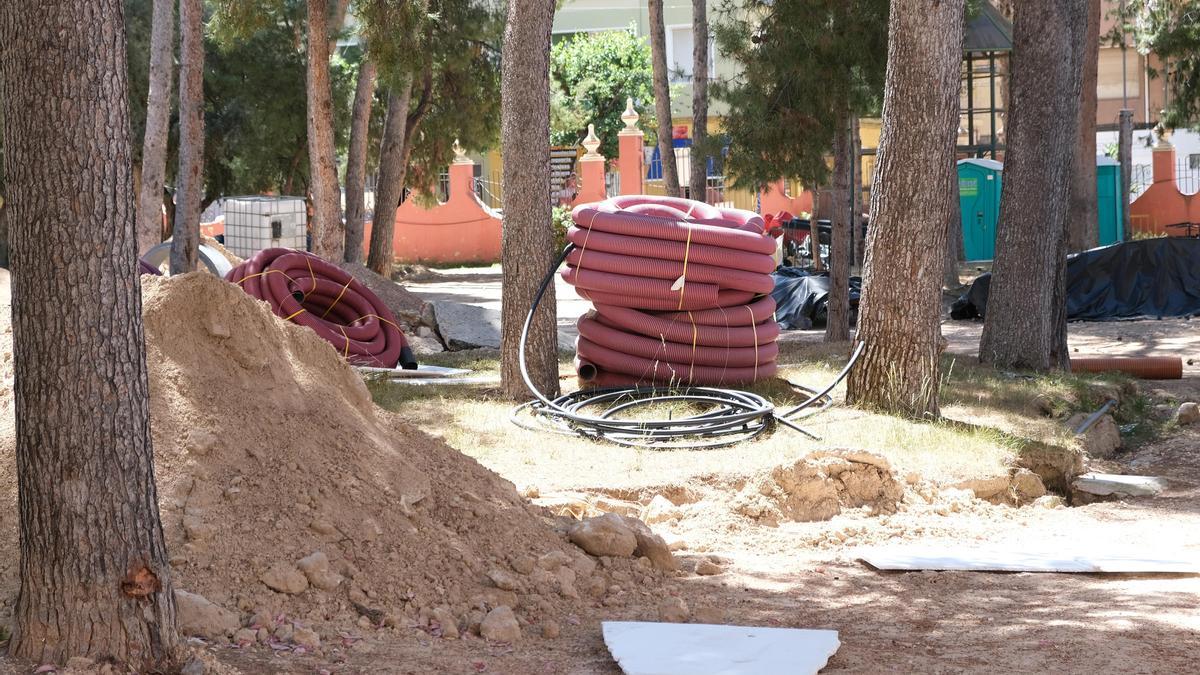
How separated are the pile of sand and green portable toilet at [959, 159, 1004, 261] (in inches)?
883

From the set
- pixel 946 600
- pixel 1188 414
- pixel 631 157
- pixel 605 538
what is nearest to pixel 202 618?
pixel 605 538

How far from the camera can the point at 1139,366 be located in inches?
486

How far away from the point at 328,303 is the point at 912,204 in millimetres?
6379

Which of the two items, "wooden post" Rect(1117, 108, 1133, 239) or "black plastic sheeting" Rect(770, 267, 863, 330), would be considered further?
"wooden post" Rect(1117, 108, 1133, 239)

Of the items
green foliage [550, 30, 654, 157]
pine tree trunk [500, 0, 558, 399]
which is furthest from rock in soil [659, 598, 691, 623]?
green foliage [550, 30, 654, 157]

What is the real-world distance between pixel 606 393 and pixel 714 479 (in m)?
2.24

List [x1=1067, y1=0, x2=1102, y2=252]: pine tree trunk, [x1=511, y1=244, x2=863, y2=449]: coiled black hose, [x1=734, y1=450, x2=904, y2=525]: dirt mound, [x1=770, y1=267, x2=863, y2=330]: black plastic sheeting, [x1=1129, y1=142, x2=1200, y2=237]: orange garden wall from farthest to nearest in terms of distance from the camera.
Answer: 1. [x1=1129, y1=142, x2=1200, y2=237]: orange garden wall
2. [x1=1067, y1=0, x2=1102, y2=252]: pine tree trunk
3. [x1=770, y1=267, x2=863, y2=330]: black plastic sheeting
4. [x1=511, y1=244, x2=863, y2=449]: coiled black hose
5. [x1=734, y1=450, x2=904, y2=525]: dirt mound

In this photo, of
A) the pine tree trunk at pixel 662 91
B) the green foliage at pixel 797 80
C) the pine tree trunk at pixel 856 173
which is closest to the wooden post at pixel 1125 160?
the pine tree trunk at pixel 856 173

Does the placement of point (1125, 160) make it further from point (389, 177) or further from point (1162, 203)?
point (389, 177)

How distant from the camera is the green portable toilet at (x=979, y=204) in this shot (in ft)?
88.8

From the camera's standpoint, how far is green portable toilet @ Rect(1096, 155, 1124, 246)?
27312mm

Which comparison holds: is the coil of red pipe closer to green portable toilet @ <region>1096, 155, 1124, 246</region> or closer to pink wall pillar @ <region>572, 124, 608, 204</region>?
pink wall pillar @ <region>572, 124, 608, 204</region>

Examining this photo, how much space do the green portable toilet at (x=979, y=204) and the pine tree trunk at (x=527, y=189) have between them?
61.3ft

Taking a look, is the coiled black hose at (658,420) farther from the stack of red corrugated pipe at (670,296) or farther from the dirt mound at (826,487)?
the dirt mound at (826,487)
